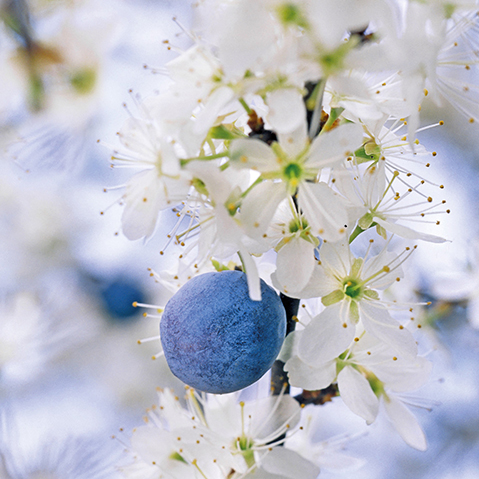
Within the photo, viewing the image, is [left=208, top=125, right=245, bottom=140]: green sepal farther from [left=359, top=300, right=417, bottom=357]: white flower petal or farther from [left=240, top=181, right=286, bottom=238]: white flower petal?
[left=359, top=300, right=417, bottom=357]: white flower petal

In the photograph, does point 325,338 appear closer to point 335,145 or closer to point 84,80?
point 335,145

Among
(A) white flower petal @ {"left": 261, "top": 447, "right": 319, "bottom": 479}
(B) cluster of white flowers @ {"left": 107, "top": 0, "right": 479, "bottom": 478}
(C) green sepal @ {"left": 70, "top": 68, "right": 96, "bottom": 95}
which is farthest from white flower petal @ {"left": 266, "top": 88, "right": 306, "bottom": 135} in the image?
(C) green sepal @ {"left": 70, "top": 68, "right": 96, "bottom": 95}

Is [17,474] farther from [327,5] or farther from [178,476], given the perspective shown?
[327,5]

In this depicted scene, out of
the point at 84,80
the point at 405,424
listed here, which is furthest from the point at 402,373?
the point at 84,80

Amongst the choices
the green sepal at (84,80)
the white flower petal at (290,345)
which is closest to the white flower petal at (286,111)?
the white flower petal at (290,345)

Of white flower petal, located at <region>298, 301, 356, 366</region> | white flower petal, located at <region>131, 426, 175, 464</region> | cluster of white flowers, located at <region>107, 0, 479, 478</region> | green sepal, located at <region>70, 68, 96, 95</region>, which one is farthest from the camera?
green sepal, located at <region>70, 68, 96, 95</region>

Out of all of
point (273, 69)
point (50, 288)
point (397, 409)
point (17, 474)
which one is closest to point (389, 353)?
point (397, 409)
